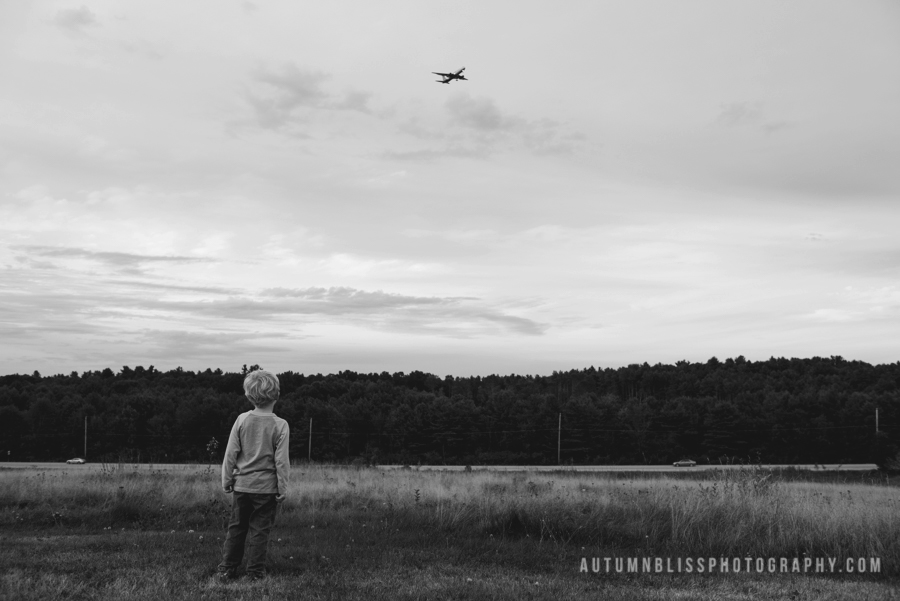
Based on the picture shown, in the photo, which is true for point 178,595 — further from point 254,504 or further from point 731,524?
point 731,524

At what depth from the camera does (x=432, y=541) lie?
9.41 metres

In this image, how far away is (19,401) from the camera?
6512cm

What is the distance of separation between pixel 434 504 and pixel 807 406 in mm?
61936

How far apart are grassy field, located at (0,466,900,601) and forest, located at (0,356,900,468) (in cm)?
4144

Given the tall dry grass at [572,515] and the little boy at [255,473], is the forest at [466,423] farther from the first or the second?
the little boy at [255,473]

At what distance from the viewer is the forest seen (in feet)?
188

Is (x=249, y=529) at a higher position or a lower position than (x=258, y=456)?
lower

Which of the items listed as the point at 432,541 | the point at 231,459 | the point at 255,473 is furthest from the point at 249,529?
the point at 432,541

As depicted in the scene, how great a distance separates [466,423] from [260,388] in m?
59.2

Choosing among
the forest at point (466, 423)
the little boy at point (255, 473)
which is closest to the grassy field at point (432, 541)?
the little boy at point (255, 473)

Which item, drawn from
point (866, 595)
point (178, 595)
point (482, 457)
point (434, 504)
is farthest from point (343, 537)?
point (482, 457)

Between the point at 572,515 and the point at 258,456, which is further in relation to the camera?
the point at 572,515

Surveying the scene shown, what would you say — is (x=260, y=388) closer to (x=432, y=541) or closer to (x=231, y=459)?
(x=231, y=459)

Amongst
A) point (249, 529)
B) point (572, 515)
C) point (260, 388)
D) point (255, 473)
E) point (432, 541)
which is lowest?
point (432, 541)
